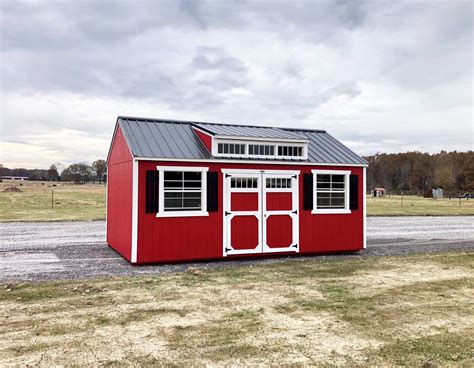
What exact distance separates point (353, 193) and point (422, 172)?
90401 mm

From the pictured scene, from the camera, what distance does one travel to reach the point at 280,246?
37.8 ft

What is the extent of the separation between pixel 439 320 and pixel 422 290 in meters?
1.93

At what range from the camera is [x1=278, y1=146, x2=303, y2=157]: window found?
11.8 metres

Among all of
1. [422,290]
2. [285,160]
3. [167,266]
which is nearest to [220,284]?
[167,266]

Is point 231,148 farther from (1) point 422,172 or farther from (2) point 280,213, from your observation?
(1) point 422,172

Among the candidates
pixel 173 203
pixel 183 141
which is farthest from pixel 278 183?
pixel 173 203

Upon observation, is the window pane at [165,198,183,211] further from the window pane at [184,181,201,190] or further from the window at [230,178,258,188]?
the window at [230,178,258,188]

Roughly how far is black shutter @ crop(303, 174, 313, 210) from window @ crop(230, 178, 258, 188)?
5.10 ft

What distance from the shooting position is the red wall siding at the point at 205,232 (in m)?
10.1

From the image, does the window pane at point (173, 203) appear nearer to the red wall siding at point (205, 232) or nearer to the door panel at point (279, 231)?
the red wall siding at point (205, 232)

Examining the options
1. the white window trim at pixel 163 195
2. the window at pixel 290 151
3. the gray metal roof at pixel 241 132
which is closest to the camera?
the white window trim at pixel 163 195

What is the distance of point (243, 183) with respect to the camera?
11195mm

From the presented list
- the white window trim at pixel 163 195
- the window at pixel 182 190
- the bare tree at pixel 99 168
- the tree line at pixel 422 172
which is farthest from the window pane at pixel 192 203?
Answer: the bare tree at pixel 99 168

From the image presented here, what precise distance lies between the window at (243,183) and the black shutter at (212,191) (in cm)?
50
